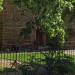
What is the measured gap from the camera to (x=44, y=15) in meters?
14.0

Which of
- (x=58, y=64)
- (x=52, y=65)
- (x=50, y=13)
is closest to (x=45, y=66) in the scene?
(x=52, y=65)

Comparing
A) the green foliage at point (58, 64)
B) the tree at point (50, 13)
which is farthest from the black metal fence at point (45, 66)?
the tree at point (50, 13)

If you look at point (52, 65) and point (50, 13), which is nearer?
point (50, 13)

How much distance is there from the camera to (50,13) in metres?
14.1

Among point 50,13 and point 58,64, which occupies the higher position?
point 50,13

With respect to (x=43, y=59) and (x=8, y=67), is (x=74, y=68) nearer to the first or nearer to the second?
(x=43, y=59)

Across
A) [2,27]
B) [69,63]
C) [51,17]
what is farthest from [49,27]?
[2,27]

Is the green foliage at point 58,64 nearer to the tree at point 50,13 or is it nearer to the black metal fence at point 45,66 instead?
the black metal fence at point 45,66

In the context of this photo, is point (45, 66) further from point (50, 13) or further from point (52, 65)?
point (50, 13)

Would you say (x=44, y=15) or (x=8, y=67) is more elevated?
(x=44, y=15)

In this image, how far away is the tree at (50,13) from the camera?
13672 millimetres

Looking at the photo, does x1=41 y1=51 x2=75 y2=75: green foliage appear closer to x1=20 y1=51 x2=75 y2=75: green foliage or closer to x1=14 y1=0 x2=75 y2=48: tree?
x1=20 y1=51 x2=75 y2=75: green foliage

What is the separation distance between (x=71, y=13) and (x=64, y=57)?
1.75m

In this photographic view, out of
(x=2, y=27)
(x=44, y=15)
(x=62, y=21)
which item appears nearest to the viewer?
(x=44, y=15)
